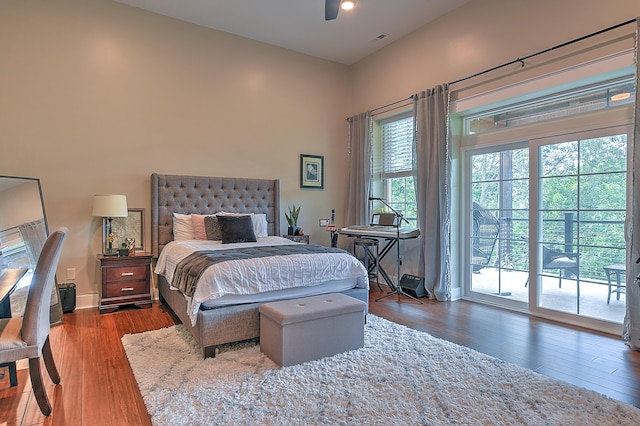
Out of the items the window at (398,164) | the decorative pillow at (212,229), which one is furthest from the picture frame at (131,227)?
the window at (398,164)

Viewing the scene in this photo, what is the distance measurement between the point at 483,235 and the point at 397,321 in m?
1.64

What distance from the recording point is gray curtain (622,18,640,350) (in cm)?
295

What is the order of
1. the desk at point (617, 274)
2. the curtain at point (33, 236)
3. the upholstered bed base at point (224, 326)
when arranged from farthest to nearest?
the curtain at point (33, 236)
the desk at point (617, 274)
the upholstered bed base at point (224, 326)

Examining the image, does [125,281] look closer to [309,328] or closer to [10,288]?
[10,288]

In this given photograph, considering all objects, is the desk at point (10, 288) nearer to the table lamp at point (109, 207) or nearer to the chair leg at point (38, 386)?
the chair leg at point (38, 386)

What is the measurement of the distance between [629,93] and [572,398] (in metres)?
2.65

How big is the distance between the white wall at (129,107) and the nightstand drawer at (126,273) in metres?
0.42

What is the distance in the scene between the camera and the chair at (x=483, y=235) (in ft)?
14.4

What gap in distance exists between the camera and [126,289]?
162 inches

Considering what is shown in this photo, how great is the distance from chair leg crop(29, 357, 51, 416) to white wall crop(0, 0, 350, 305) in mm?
2556

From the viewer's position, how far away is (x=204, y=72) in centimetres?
→ 494

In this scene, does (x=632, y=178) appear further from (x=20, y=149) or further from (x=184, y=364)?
(x=20, y=149)

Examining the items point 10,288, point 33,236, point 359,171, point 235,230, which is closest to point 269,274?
point 235,230

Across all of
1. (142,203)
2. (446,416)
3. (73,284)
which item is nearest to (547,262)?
(446,416)
